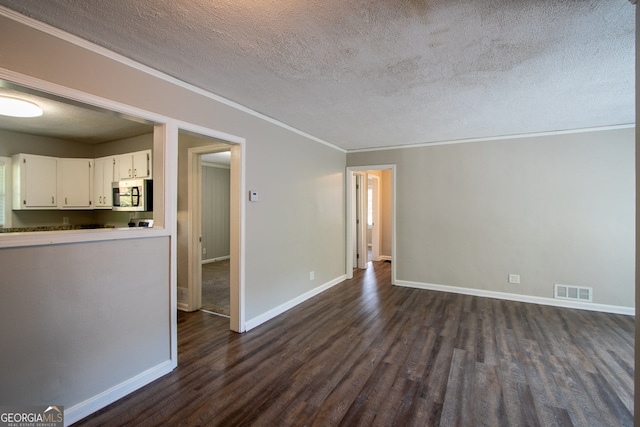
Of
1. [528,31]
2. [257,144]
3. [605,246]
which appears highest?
[528,31]

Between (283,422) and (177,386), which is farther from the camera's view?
(177,386)

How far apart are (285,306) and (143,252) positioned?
2.05m

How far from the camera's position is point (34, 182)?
13.0 ft

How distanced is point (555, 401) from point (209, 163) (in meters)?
7.46

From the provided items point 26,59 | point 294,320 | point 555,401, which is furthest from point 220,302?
point 555,401

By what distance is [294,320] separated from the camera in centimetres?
347

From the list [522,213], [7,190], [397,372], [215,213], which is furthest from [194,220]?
[522,213]

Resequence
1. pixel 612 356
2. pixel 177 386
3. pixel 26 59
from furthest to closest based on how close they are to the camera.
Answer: pixel 612 356
pixel 177 386
pixel 26 59

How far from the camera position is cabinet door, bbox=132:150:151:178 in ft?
11.6

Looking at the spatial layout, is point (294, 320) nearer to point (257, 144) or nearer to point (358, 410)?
point (358, 410)

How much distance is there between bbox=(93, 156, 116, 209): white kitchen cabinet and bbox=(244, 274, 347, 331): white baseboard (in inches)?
108

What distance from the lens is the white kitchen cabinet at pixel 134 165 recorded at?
11.6ft

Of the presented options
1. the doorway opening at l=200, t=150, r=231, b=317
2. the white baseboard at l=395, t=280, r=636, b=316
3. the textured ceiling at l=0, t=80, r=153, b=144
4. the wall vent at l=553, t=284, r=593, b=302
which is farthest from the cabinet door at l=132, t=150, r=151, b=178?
the wall vent at l=553, t=284, r=593, b=302

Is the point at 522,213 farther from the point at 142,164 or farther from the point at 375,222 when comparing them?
the point at 142,164
